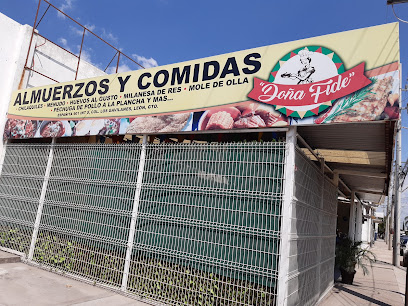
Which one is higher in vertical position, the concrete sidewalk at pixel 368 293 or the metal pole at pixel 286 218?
the metal pole at pixel 286 218

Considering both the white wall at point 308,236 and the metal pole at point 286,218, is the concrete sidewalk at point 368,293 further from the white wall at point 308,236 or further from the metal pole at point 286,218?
the metal pole at point 286,218

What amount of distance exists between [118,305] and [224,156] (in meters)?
2.93

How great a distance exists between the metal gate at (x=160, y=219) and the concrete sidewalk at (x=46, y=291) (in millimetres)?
241

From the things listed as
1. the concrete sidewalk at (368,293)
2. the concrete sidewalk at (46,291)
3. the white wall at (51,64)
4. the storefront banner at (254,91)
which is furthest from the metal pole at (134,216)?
the white wall at (51,64)

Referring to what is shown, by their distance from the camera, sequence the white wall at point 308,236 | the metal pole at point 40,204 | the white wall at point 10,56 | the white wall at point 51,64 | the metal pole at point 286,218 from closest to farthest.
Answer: the metal pole at point 286,218 < the white wall at point 308,236 < the metal pole at point 40,204 < the white wall at point 10,56 < the white wall at point 51,64

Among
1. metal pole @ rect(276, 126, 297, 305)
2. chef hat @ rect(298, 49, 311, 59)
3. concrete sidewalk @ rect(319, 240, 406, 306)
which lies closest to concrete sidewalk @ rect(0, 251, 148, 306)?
metal pole @ rect(276, 126, 297, 305)

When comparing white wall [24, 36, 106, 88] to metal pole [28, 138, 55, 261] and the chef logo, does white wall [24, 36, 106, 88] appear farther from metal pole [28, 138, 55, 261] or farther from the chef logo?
the chef logo

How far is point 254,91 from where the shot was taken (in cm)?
504

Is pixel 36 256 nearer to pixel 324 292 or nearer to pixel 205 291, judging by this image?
pixel 205 291

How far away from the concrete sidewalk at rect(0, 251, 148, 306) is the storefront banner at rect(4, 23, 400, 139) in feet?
9.79

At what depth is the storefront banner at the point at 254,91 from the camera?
4207mm

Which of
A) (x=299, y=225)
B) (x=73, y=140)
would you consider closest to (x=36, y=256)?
(x=73, y=140)

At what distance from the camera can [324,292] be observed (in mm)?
7422

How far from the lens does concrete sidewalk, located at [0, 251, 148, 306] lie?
16.5 ft
